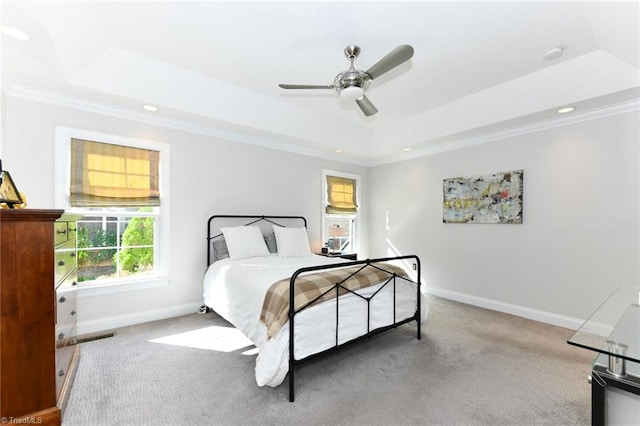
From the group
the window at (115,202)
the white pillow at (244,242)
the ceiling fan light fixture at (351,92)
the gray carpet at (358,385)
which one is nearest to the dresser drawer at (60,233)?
the window at (115,202)

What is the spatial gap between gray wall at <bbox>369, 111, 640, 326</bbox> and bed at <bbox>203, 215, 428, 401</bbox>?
1.61 m

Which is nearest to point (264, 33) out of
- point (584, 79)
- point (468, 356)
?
point (584, 79)

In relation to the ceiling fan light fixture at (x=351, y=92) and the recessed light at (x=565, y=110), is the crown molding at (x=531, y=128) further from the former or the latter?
the ceiling fan light fixture at (x=351, y=92)

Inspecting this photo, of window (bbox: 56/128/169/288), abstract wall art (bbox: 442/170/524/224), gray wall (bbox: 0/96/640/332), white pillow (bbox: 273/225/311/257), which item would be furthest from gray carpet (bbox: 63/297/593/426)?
abstract wall art (bbox: 442/170/524/224)

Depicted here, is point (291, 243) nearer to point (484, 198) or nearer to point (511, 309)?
point (484, 198)

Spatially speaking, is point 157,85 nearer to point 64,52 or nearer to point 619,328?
point 64,52

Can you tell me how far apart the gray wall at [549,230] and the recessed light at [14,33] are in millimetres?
4836

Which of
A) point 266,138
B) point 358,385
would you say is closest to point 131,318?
point 358,385

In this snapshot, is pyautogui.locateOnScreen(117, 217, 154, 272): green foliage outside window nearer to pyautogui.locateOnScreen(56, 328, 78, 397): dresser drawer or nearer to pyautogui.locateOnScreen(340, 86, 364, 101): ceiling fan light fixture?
pyautogui.locateOnScreen(56, 328, 78, 397): dresser drawer

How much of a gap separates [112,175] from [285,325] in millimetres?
2674

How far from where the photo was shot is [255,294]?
7.86 feet

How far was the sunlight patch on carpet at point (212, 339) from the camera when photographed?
9.02 ft

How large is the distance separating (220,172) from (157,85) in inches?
49.1

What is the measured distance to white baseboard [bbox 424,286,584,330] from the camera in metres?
3.33
